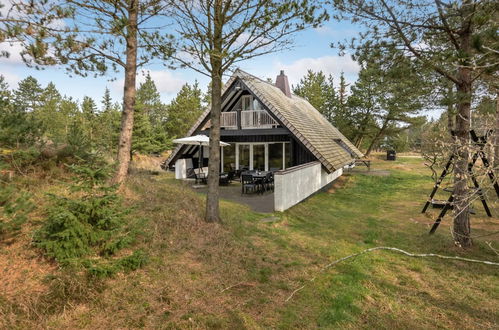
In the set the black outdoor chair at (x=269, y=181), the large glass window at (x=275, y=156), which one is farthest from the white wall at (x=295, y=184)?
the large glass window at (x=275, y=156)

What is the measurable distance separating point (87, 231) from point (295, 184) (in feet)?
25.1

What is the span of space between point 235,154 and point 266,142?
7.63ft

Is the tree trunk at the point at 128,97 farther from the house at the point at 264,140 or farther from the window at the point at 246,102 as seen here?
the window at the point at 246,102

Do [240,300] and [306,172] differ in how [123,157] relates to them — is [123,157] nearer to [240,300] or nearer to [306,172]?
[240,300]

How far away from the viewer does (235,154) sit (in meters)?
17.1

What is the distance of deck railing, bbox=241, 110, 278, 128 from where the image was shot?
14815 mm

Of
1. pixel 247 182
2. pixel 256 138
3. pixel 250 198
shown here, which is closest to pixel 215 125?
pixel 250 198

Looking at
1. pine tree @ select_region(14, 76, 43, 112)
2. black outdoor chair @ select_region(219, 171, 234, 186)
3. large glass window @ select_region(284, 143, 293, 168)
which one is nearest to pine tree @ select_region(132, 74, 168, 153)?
black outdoor chair @ select_region(219, 171, 234, 186)

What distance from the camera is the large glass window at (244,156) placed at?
55.0 feet

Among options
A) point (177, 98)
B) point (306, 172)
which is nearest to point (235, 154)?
point (306, 172)

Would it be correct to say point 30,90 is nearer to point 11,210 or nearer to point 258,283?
point 11,210

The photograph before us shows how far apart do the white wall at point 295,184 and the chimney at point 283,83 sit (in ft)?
29.9

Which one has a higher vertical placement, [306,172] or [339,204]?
[306,172]

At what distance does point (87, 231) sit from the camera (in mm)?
Answer: 3908
